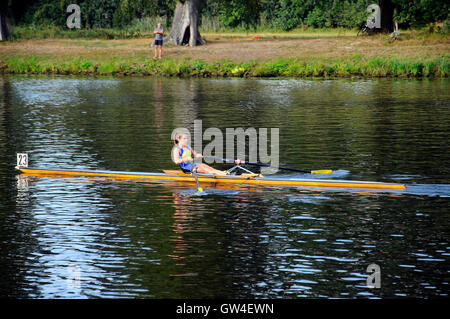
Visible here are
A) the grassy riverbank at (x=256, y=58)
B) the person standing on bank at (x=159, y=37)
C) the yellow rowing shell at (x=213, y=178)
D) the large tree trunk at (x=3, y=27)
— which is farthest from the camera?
the large tree trunk at (x=3, y=27)

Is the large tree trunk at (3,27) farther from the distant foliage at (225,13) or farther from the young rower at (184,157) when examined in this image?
the young rower at (184,157)

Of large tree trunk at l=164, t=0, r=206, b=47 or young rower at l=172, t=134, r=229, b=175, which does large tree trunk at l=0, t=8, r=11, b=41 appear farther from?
young rower at l=172, t=134, r=229, b=175

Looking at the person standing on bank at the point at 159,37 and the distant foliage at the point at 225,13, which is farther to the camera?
the distant foliage at the point at 225,13

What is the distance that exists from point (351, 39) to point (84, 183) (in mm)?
36627

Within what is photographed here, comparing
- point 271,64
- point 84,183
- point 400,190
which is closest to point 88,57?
point 271,64

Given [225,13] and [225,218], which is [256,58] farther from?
[225,218]

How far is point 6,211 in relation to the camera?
15289 millimetres

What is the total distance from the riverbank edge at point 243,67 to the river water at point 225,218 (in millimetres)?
14771

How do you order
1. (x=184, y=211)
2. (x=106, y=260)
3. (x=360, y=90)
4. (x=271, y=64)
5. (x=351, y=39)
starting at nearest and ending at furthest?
(x=106, y=260)
(x=184, y=211)
(x=360, y=90)
(x=271, y=64)
(x=351, y=39)

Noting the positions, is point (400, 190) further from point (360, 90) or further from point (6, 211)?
point (360, 90)

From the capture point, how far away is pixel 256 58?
4750cm

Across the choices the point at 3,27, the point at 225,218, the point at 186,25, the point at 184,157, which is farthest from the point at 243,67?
the point at 225,218

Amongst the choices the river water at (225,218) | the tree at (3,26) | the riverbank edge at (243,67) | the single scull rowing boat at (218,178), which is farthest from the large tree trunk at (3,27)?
the single scull rowing boat at (218,178)

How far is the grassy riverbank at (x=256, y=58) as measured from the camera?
44688mm
